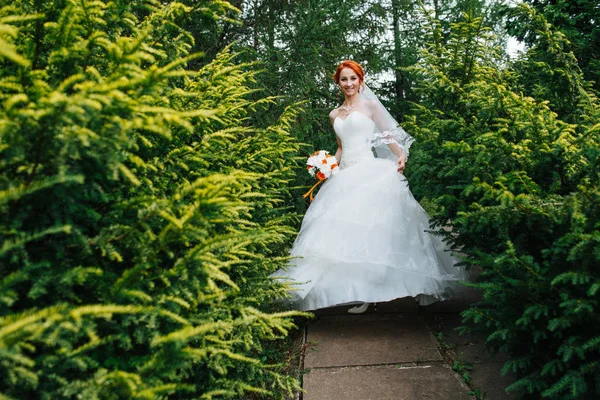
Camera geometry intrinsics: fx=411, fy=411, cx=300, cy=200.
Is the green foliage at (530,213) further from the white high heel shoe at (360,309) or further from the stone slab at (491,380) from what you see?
the white high heel shoe at (360,309)

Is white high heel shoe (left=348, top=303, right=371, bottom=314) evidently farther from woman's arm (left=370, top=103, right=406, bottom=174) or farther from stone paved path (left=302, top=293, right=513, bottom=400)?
woman's arm (left=370, top=103, right=406, bottom=174)

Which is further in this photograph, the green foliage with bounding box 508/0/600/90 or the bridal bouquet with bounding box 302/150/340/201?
the bridal bouquet with bounding box 302/150/340/201

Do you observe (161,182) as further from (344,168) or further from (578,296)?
(344,168)

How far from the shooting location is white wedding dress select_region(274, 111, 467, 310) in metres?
3.85

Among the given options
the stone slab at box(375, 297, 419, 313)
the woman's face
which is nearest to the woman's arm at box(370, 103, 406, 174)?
the woman's face

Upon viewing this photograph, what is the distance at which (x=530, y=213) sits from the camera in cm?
208

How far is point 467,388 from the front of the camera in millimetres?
2797

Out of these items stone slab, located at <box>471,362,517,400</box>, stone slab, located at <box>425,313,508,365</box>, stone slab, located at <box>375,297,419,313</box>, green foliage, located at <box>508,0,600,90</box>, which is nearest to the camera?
stone slab, located at <box>471,362,517,400</box>

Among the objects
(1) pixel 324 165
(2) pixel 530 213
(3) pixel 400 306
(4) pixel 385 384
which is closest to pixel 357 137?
(1) pixel 324 165

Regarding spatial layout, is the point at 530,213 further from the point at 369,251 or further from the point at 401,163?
the point at 401,163

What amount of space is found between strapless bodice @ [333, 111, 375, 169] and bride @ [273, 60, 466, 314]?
0.03 meters

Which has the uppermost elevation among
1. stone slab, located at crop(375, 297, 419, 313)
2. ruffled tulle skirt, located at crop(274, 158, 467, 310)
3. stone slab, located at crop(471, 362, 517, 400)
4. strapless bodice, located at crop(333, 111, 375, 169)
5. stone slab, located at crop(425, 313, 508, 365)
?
strapless bodice, located at crop(333, 111, 375, 169)

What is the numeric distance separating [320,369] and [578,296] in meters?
1.92

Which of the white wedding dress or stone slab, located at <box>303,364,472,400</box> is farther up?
the white wedding dress
